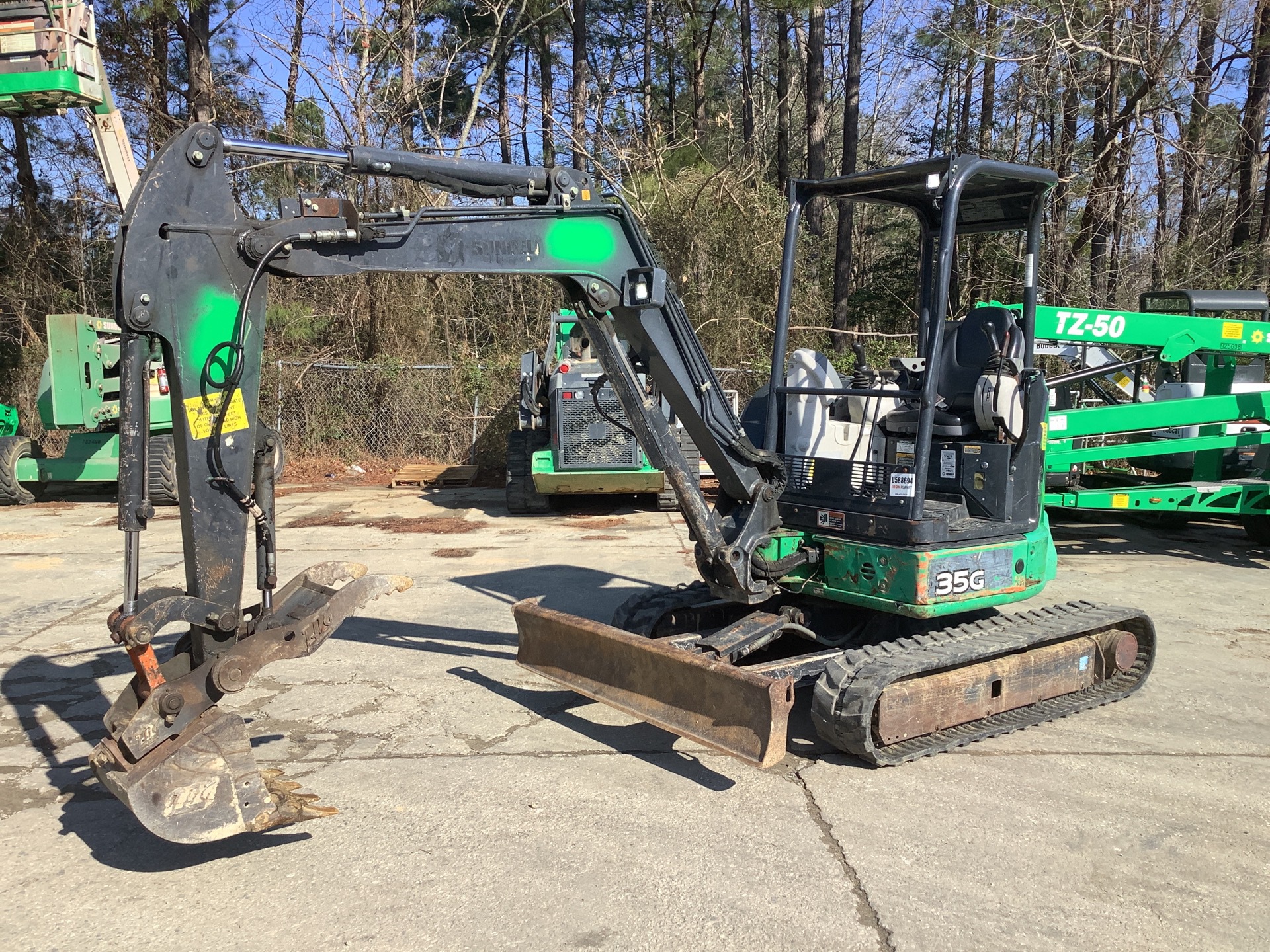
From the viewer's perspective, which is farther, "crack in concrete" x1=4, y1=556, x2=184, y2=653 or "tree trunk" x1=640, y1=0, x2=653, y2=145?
"tree trunk" x1=640, y1=0, x2=653, y2=145

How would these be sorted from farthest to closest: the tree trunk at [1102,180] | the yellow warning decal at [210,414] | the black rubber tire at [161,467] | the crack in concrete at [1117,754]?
1. the tree trunk at [1102,180]
2. the black rubber tire at [161,467]
3. the crack in concrete at [1117,754]
4. the yellow warning decal at [210,414]

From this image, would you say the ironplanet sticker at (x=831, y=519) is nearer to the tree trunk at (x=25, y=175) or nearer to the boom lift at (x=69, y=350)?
the boom lift at (x=69, y=350)

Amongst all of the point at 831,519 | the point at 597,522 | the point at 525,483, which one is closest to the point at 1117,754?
the point at 831,519

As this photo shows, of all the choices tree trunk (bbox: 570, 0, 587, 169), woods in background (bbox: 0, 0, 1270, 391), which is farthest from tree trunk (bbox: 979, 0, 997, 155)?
tree trunk (bbox: 570, 0, 587, 169)

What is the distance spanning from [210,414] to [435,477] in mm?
12290

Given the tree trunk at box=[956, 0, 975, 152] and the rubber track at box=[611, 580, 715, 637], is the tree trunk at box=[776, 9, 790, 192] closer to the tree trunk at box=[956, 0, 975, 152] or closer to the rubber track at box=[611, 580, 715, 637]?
the tree trunk at box=[956, 0, 975, 152]

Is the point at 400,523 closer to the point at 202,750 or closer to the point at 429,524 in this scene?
the point at 429,524

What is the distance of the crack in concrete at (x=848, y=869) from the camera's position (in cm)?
334

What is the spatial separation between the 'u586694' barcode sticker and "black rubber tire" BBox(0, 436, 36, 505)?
12.8 meters

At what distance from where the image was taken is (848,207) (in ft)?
66.9

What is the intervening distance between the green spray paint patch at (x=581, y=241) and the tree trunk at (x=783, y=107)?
22694mm

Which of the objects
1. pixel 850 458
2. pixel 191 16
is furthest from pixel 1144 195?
pixel 191 16

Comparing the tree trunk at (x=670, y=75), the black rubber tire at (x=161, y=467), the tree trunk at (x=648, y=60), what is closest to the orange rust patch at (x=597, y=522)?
the black rubber tire at (x=161, y=467)

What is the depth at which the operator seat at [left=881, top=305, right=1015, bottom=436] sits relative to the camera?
5547 mm
